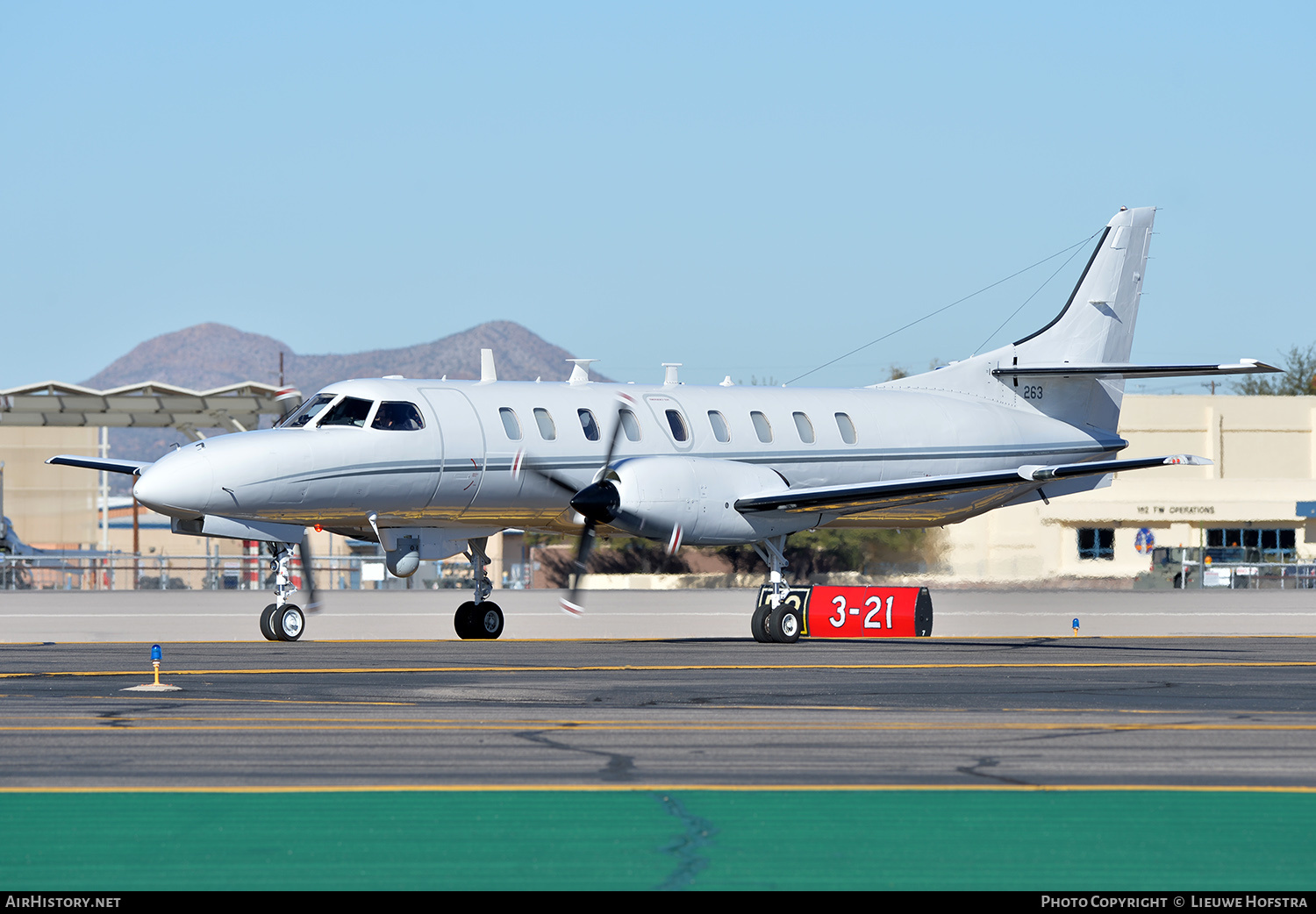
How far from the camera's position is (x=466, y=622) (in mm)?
25906

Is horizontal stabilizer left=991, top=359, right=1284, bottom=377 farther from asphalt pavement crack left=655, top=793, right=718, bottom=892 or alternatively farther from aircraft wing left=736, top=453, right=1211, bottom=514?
asphalt pavement crack left=655, top=793, right=718, bottom=892

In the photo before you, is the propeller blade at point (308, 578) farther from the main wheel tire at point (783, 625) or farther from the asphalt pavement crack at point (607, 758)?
the asphalt pavement crack at point (607, 758)

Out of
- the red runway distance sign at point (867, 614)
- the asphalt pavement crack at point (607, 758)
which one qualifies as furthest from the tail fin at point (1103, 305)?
the asphalt pavement crack at point (607, 758)

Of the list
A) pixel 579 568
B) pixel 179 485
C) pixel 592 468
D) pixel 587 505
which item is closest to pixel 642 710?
pixel 579 568

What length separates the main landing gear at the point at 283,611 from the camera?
24.4 metres

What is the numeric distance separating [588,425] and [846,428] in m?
5.30

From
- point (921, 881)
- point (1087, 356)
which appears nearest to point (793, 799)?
point (921, 881)

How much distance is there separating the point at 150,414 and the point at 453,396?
97.4 feet

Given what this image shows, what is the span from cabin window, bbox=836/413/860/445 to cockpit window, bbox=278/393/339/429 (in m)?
9.26

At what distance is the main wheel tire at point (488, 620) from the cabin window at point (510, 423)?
3.26 metres

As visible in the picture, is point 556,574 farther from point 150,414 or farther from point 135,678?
point 135,678

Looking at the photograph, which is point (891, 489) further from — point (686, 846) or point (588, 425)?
point (686, 846)

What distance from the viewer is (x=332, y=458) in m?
22.9
